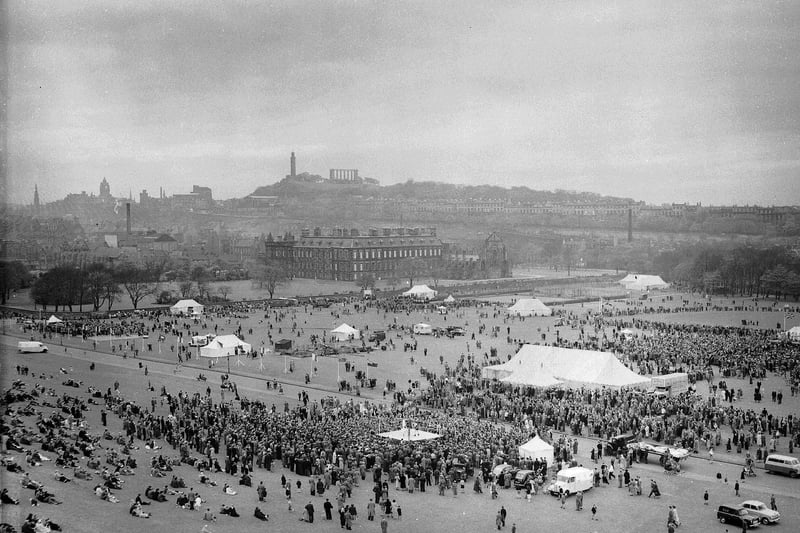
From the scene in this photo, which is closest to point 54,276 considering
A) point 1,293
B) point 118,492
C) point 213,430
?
point 1,293

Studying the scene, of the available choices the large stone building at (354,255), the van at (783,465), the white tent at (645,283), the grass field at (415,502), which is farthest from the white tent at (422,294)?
the van at (783,465)

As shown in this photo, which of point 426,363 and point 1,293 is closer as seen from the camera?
point 426,363

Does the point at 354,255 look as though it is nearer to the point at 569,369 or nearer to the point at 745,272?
the point at 745,272

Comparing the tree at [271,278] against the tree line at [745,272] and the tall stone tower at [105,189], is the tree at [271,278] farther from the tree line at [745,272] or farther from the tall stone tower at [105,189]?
the tall stone tower at [105,189]

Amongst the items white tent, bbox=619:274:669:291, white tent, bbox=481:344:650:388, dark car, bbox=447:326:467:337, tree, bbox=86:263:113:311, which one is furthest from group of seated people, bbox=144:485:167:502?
white tent, bbox=619:274:669:291

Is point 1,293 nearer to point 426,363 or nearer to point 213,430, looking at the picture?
point 426,363

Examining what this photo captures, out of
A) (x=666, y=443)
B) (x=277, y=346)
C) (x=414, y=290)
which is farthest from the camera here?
(x=414, y=290)
